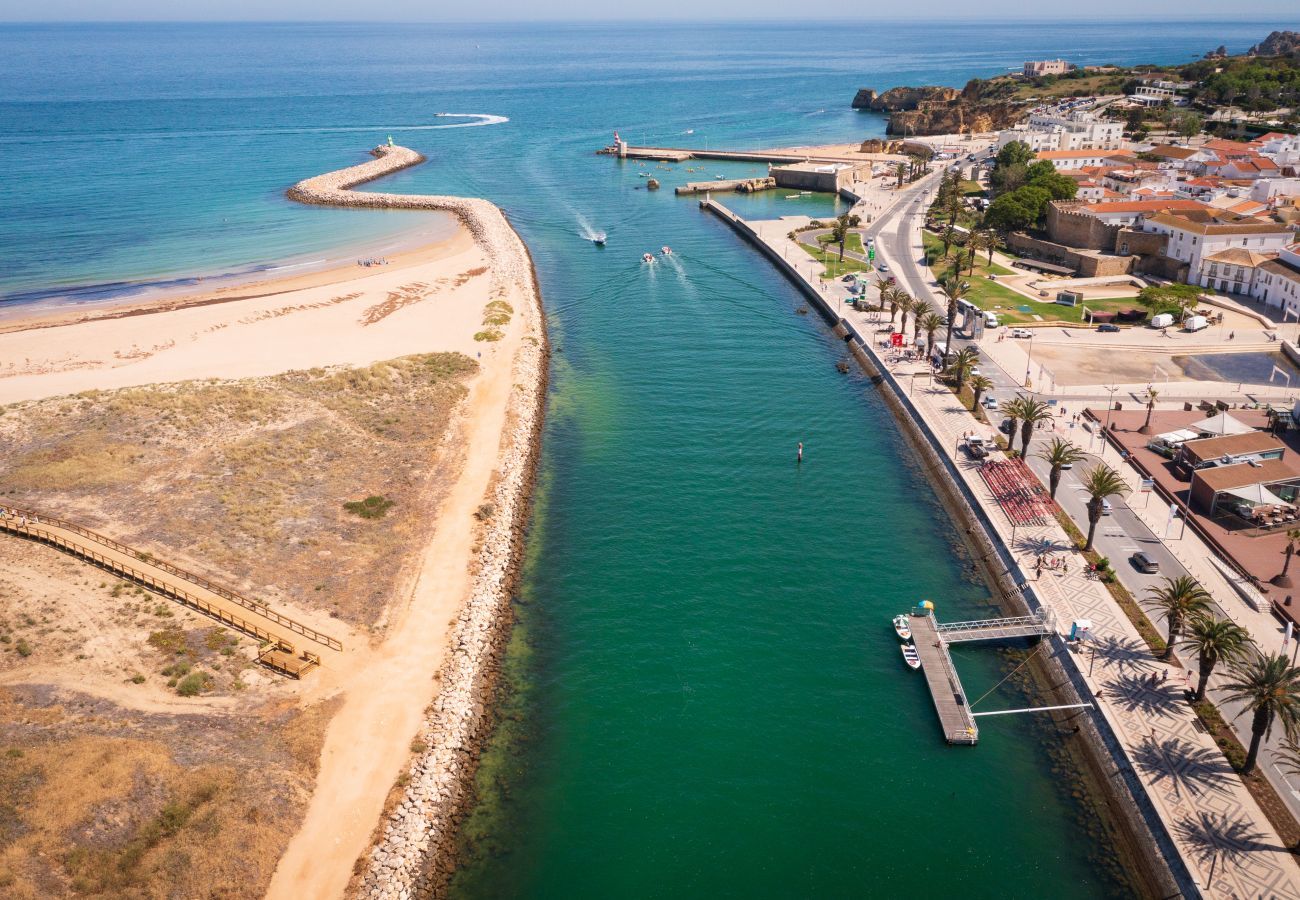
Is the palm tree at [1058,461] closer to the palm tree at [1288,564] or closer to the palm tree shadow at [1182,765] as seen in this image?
the palm tree at [1288,564]

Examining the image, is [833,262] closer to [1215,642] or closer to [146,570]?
[1215,642]

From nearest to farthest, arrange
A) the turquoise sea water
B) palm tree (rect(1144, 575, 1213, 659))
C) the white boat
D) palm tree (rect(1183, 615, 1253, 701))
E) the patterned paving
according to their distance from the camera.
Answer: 1. the patterned paving
2. the turquoise sea water
3. palm tree (rect(1183, 615, 1253, 701))
4. palm tree (rect(1144, 575, 1213, 659))
5. the white boat

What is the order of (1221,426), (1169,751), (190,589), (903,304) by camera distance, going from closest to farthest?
1. (1169,751)
2. (190,589)
3. (1221,426)
4. (903,304)

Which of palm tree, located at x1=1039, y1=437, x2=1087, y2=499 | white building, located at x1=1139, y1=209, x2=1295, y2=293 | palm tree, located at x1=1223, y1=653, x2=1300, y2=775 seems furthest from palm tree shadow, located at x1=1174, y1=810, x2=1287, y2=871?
white building, located at x1=1139, y1=209, x2=1295, y2=293

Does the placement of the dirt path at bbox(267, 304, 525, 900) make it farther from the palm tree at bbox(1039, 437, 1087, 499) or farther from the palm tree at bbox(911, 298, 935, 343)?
the palm tree at bbox(911, 298, 935, 343)

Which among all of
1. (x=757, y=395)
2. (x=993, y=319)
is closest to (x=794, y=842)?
(x=757, y=395)

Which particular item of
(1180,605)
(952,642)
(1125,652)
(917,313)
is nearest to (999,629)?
(952,642)
